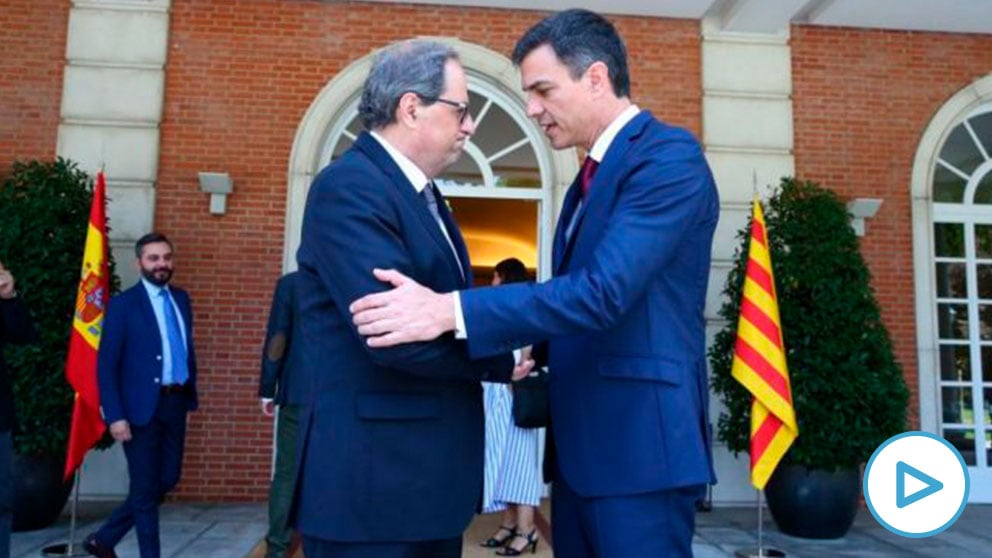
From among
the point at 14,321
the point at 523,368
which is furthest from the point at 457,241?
the point at 14,321

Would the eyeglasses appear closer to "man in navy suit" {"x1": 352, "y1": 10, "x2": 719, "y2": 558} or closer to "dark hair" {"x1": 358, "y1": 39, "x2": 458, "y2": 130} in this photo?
"dark hair" {"x1": 358, "y1": 39, "x2": 458, "y2": 130}

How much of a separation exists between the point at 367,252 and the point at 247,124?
586 cm

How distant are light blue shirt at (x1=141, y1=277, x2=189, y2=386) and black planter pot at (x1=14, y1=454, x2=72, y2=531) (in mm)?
1725

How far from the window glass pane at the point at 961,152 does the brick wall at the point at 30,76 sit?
26.5ft

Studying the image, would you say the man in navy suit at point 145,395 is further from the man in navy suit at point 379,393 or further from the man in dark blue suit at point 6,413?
the man in navy suit at point 379,393

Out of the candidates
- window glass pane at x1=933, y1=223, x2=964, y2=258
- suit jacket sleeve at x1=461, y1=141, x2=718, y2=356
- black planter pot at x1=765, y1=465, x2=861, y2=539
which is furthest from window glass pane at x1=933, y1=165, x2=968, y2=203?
suit jacket sleeve at x1=461, y1=141, x2=718, y2=356

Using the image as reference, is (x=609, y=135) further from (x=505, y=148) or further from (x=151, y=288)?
(x=505, y=148)

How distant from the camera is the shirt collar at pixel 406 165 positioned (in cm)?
164

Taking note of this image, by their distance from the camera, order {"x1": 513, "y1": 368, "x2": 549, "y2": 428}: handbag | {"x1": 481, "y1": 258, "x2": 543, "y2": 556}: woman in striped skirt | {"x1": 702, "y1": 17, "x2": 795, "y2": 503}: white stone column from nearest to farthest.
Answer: {"x1": 513, "y1": 368, "x2": 549, "y2": 428}: handbag < {"x1": 481, "y1": 258, "x2": 543, "y2": 556}: woman in striped skirt < {"x1": 702, "y1": 17, "x2": 795, "y2": 503}: white stone column

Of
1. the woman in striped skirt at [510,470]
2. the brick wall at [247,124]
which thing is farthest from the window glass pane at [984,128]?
the woman in striped skirt at [510,470]

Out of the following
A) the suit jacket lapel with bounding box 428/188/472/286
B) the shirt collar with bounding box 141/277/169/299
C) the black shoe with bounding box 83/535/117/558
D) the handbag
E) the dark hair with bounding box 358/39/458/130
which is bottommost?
the black shoe with bounding box 83/535/117/558

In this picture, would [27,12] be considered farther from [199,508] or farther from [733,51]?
[733,51]

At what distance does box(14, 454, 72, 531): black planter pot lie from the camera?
5.29 m

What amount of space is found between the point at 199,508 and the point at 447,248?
212 inches
